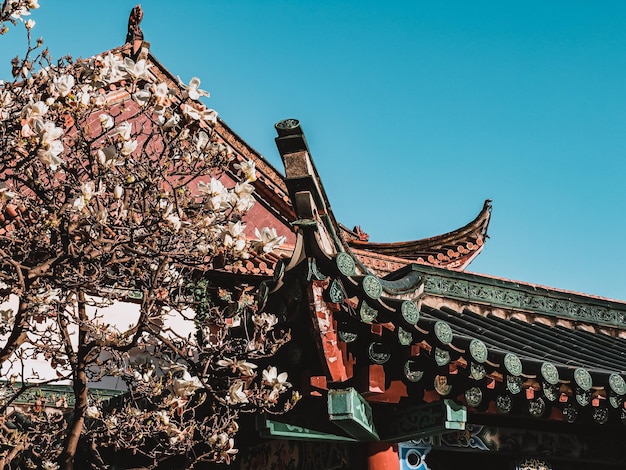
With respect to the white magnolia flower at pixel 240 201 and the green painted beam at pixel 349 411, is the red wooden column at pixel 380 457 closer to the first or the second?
the green painted beam at pixel 349 411

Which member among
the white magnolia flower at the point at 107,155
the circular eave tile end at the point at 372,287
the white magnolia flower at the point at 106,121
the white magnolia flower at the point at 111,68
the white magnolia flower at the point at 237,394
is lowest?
the white magnolia flower at the point at 237,394

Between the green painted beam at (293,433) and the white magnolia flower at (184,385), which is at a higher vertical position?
the white magnolia flower at (184,385)

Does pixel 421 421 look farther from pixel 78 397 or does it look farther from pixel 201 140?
pixel 201 140

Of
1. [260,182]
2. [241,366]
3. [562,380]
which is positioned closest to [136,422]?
[241,366]

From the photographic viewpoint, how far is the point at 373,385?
5723mm

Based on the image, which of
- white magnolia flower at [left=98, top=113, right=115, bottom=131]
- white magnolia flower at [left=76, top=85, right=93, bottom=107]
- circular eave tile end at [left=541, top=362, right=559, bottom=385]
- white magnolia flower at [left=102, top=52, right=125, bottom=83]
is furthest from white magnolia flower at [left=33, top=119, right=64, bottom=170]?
circular eave tile end at [left=541, top=362, right=559, bottom=385]

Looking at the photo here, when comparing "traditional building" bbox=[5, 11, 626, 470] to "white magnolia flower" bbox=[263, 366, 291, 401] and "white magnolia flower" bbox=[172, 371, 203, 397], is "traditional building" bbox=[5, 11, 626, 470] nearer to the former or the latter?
"white magnolia flower" bbox=[263, 366, 291, 401]

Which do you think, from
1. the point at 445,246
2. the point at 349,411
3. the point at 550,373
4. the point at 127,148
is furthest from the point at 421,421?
the point at 445,246

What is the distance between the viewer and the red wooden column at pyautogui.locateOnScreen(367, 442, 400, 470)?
19.8ft

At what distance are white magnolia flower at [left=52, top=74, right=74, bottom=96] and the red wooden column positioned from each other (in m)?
3.16

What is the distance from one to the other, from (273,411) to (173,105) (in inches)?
91.3

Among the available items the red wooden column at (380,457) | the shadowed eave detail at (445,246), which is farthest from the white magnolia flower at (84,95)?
the shadowed eave detail at (445,246)

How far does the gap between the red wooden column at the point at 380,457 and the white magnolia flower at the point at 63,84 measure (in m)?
3.16

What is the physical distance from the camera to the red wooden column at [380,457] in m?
6.04
